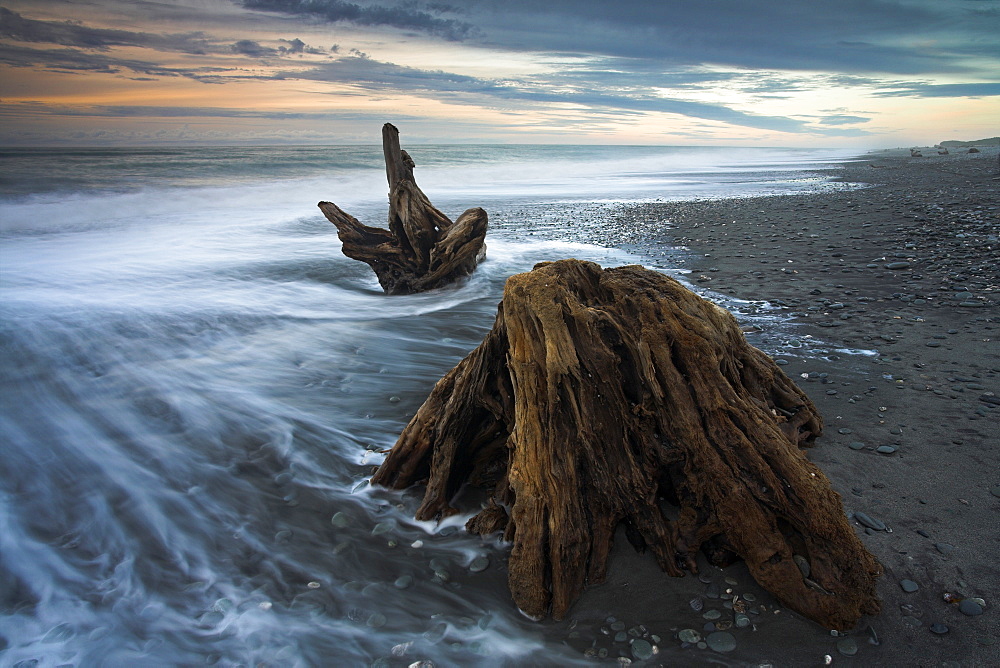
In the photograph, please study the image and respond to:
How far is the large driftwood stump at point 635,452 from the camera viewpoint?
2934 mm

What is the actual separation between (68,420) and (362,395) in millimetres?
2702

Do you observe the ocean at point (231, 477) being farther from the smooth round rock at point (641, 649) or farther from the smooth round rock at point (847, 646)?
the smooth round rock at point (847, 646)

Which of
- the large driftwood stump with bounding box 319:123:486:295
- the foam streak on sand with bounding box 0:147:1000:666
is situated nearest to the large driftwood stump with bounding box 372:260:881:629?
the foam streak on sand with bounding box 0:147:1000:666

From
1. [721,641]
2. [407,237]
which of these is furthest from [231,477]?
[407,237]

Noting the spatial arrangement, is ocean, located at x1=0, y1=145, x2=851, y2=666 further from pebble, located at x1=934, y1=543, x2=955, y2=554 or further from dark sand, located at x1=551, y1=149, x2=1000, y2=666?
pebble, located at x1=934, y1=543, x2=955, y2=554

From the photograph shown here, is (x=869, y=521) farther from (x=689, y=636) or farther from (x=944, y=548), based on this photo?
(x=689, y=636)

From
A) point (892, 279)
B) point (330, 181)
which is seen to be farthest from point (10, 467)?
point (330, 181)

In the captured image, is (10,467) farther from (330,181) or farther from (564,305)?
(330,181)

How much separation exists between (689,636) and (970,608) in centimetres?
131

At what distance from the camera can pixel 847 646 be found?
2.64 m

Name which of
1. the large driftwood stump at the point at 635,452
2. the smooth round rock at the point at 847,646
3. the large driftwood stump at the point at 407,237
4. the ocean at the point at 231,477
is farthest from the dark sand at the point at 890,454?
the large driftwood stump at the point at 407,237

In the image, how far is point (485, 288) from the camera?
10.6 meters

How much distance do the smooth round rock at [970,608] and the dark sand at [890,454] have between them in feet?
0.07

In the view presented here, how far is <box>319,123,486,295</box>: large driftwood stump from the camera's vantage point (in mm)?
9820
